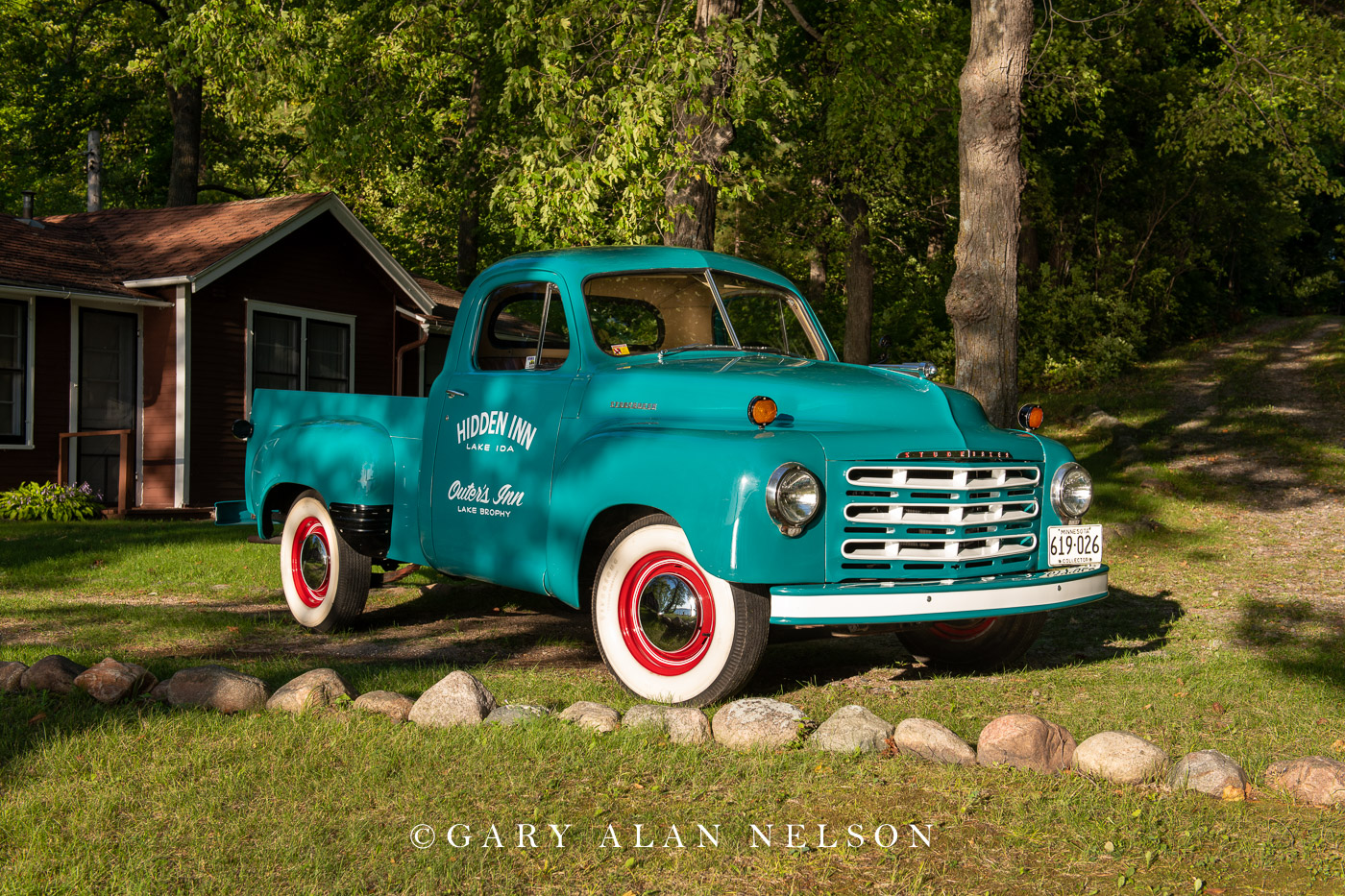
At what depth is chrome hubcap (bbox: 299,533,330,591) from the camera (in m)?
7.64

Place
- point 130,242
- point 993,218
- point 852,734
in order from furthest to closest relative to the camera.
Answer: point 130,242 < point 993,218 < point 852,734

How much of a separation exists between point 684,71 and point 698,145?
74 centimetres

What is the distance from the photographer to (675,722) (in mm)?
4711

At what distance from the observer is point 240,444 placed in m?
Result: 17.4

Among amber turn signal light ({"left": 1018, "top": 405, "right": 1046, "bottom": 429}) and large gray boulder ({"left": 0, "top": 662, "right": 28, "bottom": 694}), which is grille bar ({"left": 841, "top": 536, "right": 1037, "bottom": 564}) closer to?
amber turn signal light ({"left": 1018, "top": 405, "right": 1046, "bottom": 429})

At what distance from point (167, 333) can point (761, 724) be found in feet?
46.9

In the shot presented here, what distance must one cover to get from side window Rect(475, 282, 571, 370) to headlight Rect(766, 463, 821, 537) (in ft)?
6.27

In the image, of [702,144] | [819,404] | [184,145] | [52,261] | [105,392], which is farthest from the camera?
[184,145]

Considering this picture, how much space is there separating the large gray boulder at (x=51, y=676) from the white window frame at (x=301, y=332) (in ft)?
37.4

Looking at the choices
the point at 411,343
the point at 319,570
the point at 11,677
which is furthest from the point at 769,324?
the point at 411,343

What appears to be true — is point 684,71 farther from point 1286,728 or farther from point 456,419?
point 1286,728

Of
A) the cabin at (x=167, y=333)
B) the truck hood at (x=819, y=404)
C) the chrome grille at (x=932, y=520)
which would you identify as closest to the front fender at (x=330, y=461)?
the truck hood at (x=819, y=404)

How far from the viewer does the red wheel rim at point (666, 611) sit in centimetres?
524

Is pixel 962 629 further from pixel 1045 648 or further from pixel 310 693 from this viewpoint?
pixel 310 693
